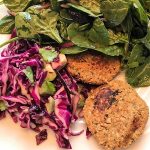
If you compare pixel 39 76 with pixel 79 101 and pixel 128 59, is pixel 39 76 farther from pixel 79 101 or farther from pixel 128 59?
pixel 128 59

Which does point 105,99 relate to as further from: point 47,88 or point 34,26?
point 34,26

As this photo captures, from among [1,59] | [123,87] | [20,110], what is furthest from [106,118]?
[1,59]

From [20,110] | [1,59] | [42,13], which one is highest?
[42,13]

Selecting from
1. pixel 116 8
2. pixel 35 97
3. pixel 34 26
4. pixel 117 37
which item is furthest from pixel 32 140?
pixel 116 8

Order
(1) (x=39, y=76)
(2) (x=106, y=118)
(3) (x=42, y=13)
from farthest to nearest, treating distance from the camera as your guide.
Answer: (3) (x=42, y=13) → (1) (x=39, y=76) → (2) (x=106, y=118)

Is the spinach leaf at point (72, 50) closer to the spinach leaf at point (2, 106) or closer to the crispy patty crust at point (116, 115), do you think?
the crispy patty crust at point (116, 115)

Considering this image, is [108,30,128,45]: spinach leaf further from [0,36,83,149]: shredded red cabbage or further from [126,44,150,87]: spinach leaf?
[0,36,83,149]: shredded red cabbage
